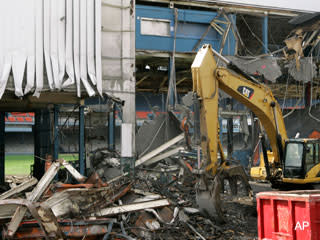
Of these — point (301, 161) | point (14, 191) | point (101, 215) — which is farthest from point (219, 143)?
point (14, 191)

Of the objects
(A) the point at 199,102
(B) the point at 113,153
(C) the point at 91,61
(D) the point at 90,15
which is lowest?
(B) the point at 113,153

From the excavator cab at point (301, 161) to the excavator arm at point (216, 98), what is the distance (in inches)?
19.2

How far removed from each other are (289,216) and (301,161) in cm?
592

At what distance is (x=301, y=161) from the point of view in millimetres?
12609

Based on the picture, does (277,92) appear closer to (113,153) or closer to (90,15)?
(113,153)

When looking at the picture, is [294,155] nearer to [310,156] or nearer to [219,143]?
[310,156]

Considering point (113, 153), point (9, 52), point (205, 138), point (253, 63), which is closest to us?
point (205, 138)

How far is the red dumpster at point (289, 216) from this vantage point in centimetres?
673

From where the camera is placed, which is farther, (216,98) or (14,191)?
(216,98)

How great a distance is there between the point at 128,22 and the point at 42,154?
7291 millimetres

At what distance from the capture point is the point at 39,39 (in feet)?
47.2

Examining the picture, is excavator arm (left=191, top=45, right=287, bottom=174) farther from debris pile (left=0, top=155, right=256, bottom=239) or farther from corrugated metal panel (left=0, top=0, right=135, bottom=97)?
corrugated metal panel (left=0, top=0, right=135, bottom=97)

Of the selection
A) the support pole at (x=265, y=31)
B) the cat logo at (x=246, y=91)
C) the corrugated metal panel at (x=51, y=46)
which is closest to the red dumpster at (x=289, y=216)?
the cat logo at (x=246, y=91)

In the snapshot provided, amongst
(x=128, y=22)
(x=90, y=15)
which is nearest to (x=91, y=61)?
(x=90, y=15)
